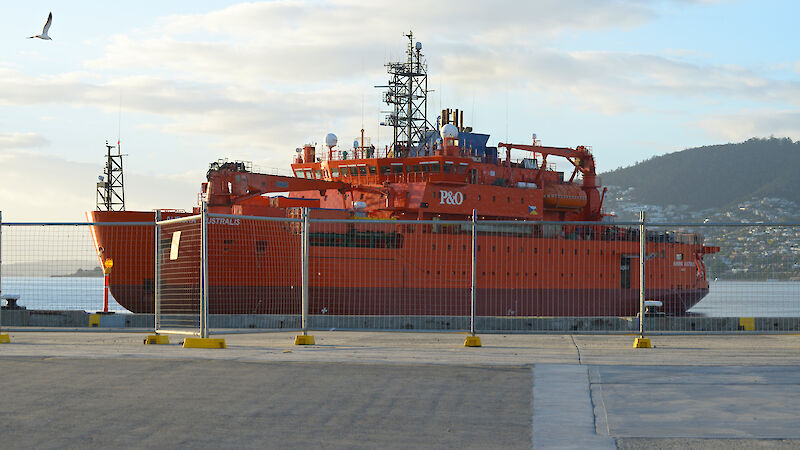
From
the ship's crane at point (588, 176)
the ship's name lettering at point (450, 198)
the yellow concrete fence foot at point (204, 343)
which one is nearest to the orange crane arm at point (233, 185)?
the ship's name lettering at point (450, 198)

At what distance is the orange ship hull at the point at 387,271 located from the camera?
2684cm

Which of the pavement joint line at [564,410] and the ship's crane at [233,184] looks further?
the ship's crane at [233,184]

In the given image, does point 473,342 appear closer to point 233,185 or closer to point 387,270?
point 387,270

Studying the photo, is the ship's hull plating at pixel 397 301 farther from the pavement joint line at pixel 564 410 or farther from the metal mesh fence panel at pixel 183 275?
the pavement joint line at pixel 564 410

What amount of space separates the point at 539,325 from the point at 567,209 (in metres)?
21.2

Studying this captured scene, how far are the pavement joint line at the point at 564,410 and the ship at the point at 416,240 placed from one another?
14.1m

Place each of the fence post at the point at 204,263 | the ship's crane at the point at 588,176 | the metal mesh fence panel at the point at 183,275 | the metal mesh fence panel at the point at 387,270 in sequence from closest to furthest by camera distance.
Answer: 1. the fence post at the point at 204,263
2. the metal mesh fence panel at the point at 183,275
3. the metal mesh fence panel at the point at 387,270
4. the ship's crane at the point at 588,176

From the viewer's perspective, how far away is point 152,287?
27.5 meters

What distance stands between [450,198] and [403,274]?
13.6 feet

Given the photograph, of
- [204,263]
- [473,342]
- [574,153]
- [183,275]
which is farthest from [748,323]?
[574,153]

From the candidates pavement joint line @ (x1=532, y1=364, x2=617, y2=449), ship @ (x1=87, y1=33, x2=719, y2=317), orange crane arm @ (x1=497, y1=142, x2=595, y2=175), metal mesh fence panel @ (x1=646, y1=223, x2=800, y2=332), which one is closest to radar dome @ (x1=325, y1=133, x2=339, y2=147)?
ship @ (x1=87, y1=33, x2=719, y2=317)

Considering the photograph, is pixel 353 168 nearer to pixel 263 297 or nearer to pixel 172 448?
Result: pixel 263 297

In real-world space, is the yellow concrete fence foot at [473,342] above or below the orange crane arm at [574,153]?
below

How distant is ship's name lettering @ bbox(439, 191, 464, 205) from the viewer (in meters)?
32.0
